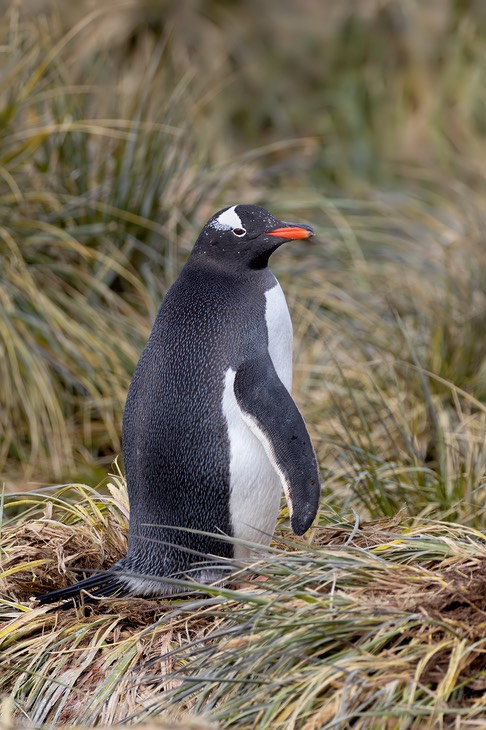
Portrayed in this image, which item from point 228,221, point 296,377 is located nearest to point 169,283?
point 296,377

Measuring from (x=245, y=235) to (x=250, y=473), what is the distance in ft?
1.80

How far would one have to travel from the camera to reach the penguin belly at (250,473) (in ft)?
8.91

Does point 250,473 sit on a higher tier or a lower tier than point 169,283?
lower

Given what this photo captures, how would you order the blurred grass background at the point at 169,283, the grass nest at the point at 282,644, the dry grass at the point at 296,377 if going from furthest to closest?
the blurred grass background at the point at 169,283
the dry grass at the point at 296,377
the grass nest at the point at 282,644

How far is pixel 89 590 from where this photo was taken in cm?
275

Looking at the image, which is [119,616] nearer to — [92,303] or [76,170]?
[92,303]

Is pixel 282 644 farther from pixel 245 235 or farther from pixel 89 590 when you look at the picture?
pixel 245 235

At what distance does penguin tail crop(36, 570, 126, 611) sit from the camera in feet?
8.86

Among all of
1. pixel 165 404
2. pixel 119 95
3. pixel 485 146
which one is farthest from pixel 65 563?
pixel 485 146

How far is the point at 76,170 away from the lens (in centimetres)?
485

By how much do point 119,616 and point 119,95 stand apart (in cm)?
302

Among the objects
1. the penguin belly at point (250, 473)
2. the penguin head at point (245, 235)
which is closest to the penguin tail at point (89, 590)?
the penguin belly at point (250, 473)

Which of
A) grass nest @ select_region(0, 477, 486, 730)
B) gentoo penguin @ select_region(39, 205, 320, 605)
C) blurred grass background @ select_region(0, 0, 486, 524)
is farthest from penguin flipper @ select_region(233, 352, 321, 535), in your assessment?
blurred grass background @ select_region(0, 0, 486, 524)

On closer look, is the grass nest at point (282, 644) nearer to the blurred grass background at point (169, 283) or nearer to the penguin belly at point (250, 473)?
the penguin belly at point (250, 473)
